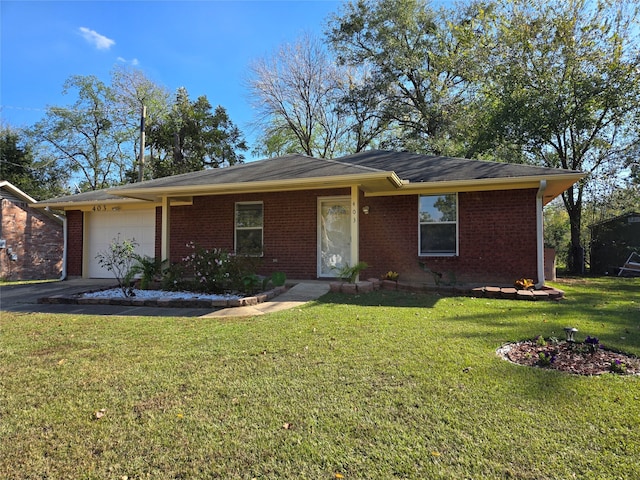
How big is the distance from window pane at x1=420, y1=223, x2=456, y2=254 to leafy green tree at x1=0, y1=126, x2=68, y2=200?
28768 millimetres

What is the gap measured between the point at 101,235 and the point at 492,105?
15856 millimetres

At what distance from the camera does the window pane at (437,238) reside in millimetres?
9438

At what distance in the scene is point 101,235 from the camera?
12672mm

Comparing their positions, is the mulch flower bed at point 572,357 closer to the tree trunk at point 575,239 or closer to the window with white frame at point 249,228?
the window with white frame at point 249,228

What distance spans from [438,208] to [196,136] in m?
21.4

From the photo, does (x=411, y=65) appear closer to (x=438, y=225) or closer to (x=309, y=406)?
(x=438, y=225)

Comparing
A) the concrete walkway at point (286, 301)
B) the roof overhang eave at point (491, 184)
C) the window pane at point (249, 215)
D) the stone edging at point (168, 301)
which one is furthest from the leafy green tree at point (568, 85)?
the stone edging at point (168, 301)

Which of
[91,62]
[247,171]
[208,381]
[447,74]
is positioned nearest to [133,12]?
[247,171]

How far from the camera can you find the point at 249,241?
34.9 feet

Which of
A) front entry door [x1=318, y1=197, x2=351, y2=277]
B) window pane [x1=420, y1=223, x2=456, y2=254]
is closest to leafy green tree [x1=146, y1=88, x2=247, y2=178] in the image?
front entry door [x1=318, y1=197, x2=351, y2=277]

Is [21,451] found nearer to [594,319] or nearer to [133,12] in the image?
[594,319]

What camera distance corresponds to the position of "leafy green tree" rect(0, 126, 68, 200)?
26.6 metres

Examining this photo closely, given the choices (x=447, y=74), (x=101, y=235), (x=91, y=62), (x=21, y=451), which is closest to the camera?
(x=21, y=451)

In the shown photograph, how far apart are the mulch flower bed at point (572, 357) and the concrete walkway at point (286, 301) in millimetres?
3709
